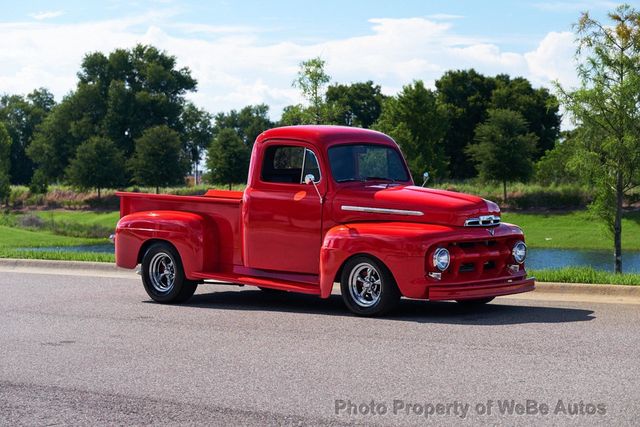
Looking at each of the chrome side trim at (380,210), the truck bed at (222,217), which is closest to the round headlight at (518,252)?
the chrome side trim at (380,210)

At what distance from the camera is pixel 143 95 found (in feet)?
329

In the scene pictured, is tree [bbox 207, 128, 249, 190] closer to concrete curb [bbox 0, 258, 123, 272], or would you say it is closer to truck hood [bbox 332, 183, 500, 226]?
concrete curb [bbox 0, 258, 123, 272]

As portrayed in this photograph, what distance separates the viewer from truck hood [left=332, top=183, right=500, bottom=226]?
11.4 m

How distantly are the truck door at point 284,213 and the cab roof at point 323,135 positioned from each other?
0.11 meters

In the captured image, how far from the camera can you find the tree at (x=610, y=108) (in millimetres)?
34688

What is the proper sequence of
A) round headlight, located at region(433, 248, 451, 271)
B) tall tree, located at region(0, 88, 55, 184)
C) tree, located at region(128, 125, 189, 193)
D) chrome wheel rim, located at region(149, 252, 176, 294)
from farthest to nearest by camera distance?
tall tree, located at region(0, 88, 55, 184)
tree, located at region(128, 125, 189, 193)
chrome wheel rim, located at region(149, 252, 176, 294)
round headlight, located at region(433, 248, 451, 271)

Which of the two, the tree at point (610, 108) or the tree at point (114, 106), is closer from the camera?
the tree at point (610, 108)

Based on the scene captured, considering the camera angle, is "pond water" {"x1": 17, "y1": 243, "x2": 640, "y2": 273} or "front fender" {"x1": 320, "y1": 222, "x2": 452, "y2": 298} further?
"pond water" {"x1": 17, "y1": 243, "x2": 640, "y2": 273}

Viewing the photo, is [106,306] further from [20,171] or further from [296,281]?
[20,171]

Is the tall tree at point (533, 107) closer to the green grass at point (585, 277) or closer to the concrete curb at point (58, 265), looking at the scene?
the concrete curb at point (58, 265)

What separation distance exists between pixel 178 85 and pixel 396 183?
321 feet

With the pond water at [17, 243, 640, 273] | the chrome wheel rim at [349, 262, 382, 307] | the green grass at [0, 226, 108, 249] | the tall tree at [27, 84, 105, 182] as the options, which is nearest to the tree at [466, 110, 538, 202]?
the pond water at [17, 243, 640, 273]

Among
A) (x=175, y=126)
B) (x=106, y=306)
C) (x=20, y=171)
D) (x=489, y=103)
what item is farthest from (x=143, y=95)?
(x=106, y=306)

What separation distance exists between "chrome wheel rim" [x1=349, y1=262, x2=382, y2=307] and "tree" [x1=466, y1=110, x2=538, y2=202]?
56755mm
